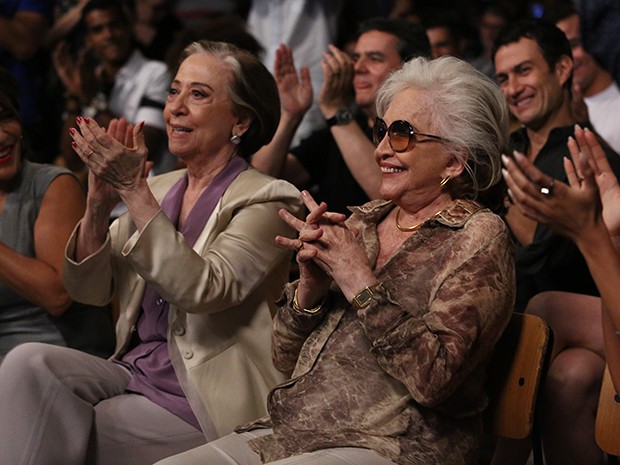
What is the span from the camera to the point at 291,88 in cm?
390

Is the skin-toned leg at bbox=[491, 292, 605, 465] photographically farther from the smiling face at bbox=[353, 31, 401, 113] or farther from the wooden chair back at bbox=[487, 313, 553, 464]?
the smiling face at bbox=[353, 31, 401, 113]

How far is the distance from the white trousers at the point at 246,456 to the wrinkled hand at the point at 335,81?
5.49 ft

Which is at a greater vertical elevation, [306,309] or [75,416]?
[306,309]

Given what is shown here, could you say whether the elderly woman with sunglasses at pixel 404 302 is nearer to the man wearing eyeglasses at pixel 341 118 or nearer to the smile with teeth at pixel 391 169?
the smile with teeth at pixel 391 169

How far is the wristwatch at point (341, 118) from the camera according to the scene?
152 inches

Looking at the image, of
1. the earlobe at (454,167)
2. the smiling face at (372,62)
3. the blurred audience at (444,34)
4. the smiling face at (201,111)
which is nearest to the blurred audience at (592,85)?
the smiling face at (372,62)

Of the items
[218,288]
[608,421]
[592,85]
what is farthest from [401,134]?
[592,85]

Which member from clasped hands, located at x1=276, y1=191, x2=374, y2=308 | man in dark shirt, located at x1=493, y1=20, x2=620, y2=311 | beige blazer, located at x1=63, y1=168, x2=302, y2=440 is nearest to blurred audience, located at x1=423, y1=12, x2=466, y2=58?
man in dark shirt, located at x1=493, y1=20, x2=620, y2=311

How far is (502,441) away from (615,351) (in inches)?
30.5

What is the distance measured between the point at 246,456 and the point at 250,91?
1034mm

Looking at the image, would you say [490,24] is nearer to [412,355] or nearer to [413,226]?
[413,226]

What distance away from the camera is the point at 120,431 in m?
2.75

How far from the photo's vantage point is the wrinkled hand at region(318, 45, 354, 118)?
154 inches

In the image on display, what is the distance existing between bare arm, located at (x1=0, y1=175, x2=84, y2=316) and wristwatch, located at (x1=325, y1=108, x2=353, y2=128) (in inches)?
40.4
